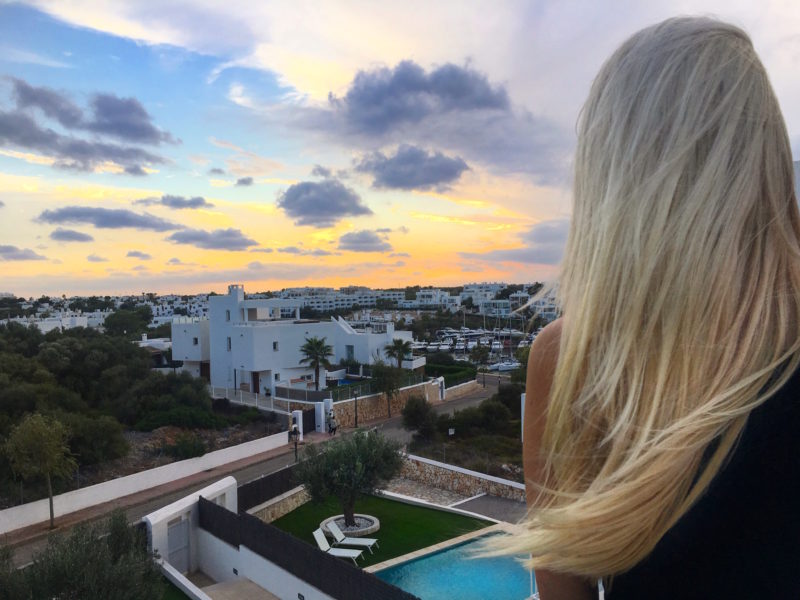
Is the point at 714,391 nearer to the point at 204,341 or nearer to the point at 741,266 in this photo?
the point at 741,266

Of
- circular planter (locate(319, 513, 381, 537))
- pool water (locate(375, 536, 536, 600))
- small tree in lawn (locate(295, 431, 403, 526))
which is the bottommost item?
circular planter (locate(319, 513, 381, 537))

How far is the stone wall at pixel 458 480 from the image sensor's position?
50.0ft

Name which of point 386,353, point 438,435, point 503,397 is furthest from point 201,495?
point 386,353

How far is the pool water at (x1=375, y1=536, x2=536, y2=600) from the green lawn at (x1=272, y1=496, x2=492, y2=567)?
74cm

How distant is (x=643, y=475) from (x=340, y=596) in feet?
28.5

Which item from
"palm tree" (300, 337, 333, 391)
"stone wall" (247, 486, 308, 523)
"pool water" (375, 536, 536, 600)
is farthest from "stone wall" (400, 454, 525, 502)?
"palm tree" (300, 337, 333, 391)

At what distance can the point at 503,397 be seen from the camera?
25.2 metres

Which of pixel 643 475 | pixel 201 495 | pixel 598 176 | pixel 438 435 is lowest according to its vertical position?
pixel 438 435

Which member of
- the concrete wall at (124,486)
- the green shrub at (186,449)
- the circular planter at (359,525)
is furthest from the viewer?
the green shrub at (186,449)

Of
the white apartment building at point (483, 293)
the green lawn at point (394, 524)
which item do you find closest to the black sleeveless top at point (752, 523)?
the green lawn at point (394, 524)

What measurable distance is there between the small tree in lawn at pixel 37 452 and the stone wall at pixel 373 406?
11.7 m

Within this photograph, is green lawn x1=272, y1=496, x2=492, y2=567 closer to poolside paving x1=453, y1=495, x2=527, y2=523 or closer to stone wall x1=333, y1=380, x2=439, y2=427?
poolside paving x1=453, y1=495, x2=527, y2=523

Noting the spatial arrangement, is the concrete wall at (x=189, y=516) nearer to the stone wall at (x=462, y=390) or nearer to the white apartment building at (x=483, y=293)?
the stone wall at (x=462, y=390)

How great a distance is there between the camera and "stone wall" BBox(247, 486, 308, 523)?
550 inches
